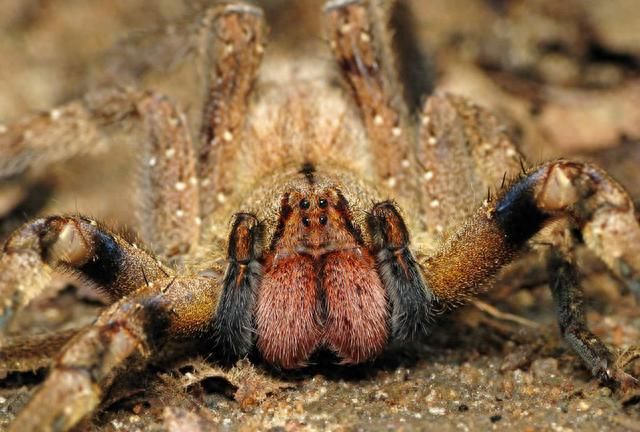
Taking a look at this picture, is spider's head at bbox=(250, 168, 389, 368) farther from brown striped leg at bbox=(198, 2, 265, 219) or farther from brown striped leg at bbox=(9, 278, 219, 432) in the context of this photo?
brown striped leg at bbox=(198, 2, 265, 219)

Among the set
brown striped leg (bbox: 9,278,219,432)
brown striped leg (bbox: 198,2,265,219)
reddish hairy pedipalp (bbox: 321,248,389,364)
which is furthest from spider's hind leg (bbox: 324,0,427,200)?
brown striped leg (bbox: 9,278,219,432)

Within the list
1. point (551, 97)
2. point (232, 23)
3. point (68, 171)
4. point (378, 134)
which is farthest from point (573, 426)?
point (68, 171)

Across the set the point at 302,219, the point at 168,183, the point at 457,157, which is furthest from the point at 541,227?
the point at 168,183

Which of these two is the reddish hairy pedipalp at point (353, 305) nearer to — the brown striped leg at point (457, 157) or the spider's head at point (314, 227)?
the spider's head at point (314, 227)

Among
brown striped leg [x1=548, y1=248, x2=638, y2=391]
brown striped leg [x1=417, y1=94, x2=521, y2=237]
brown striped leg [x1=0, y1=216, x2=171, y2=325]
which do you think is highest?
brown striped leg [x1=417, y1=94, x2=521, y2=237]

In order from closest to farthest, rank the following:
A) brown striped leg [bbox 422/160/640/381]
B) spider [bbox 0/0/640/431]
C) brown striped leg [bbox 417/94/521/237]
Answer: brown striped leg [bbox 422/160/640/381] < spider [bbox 0/0/640/431] < brown striped leg [bbox 417/94/521/237]

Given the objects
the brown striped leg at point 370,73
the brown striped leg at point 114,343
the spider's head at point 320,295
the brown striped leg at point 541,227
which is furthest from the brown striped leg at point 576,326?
the brown striped leg at point 114,343

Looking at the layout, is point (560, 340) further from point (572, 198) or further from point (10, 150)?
point (10, 150)

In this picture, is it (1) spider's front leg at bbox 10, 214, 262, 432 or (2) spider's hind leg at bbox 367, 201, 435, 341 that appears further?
(2) spider's hind leg at bbox 367, 201, 435, 341
